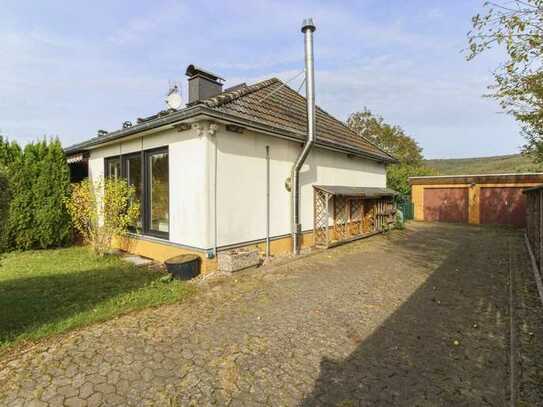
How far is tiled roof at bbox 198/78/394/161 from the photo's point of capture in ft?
23.3

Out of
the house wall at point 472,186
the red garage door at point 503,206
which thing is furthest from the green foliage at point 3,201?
the red garage door at point 503,206

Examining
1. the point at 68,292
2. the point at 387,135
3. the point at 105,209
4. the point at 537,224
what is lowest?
the point at 68,292

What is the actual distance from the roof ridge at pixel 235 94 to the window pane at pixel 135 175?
3.06 m

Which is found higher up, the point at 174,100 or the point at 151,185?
the point at 174,100

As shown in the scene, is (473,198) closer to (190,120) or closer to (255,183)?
(255,183)

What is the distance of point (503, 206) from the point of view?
58.6 feet

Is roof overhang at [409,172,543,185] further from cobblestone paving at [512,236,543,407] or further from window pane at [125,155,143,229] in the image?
window pane at [125,155,143,229]

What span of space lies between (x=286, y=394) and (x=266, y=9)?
30.3ft

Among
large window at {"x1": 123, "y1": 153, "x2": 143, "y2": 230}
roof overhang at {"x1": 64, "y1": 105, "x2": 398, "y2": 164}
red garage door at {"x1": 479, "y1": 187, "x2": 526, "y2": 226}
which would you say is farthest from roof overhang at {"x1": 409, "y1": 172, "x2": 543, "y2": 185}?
large window at {"x1": 123, "y1": 153, "x2": 143, "y2": 230}

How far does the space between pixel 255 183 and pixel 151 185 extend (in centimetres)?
292

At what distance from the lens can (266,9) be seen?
816 cm

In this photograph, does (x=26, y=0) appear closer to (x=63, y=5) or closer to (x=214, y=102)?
(x=63, y=5)

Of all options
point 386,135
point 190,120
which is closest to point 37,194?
point 190,120

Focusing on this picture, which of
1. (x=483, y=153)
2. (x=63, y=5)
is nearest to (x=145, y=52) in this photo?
(x=63, y=5)
